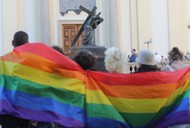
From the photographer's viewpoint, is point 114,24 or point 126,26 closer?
point 114,24

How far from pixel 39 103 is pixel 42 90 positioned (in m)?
0.15

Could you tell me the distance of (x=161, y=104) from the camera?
209 inches

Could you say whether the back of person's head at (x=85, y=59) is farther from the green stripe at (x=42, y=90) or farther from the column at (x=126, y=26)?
the column at (x=126, y=26)

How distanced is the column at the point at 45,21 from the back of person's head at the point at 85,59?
1778cm

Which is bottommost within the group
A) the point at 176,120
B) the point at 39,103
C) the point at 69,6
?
the point at 176,120

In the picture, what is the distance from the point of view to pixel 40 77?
16.7 feet

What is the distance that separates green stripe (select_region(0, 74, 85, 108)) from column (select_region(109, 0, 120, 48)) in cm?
1843

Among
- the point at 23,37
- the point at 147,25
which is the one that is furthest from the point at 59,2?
the point at 23,37

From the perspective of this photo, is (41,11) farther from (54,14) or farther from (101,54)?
(101,54)

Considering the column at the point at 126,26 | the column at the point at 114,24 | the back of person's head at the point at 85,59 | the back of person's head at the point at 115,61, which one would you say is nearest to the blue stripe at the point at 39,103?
the back of person's head at the point at 85,59

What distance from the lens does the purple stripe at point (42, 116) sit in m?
4.88

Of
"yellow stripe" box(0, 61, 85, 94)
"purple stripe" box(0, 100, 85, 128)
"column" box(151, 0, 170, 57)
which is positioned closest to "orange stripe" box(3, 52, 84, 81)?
"yellow stripe" box(0, 61, 85, 94)

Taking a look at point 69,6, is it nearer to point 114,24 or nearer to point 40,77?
point 114,24

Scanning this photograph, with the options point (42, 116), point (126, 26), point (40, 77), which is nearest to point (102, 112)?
point (42, 116)
